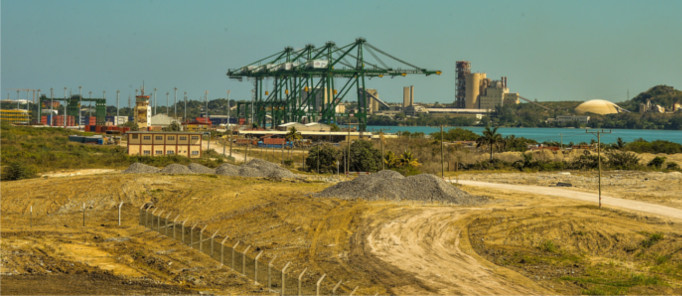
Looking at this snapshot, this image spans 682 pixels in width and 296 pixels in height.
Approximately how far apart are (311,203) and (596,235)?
17.4m

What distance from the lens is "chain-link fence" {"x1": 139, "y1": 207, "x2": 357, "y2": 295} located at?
83.3 ft

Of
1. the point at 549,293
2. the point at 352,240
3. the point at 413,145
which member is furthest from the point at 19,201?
the point at 413,145

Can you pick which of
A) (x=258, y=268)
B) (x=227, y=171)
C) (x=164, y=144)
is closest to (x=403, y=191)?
(x=227, y=171)

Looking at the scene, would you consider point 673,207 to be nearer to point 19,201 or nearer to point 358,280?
point 358,280

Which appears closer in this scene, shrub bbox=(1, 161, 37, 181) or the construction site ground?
the construction site ground

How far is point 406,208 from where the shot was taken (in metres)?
43.7

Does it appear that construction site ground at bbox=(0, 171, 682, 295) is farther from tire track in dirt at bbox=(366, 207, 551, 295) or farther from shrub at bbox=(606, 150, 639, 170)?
shrub at bbox=(606, 150, 639, 170)

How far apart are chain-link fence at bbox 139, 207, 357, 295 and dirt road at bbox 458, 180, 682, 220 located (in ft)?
82.6

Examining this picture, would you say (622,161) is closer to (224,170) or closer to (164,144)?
(224,170)

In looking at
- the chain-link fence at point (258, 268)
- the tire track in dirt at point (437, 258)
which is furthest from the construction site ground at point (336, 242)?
the chain-link fence at point (258, 268)

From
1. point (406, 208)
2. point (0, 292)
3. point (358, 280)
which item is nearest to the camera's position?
point (0, 292)

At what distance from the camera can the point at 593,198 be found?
51344 mm

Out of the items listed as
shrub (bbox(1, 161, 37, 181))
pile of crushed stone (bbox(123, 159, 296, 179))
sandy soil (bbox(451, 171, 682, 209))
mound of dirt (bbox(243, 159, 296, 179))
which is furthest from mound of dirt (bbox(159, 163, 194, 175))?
sandy soil (bbox(451, 171, 682, 209))

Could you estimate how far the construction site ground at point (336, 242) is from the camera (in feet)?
90.7
